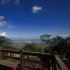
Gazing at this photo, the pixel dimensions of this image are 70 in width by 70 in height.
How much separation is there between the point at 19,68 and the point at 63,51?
1287 cm

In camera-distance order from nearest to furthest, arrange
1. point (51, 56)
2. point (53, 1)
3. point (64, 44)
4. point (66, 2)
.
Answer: point (51, 56) → point (53, 1) → point (66, 2) → point (64, 44)

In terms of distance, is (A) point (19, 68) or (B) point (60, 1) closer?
(A) point (19, 68)

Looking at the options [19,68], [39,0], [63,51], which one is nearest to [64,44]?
[63,51]

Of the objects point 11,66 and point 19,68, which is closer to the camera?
point 11,66

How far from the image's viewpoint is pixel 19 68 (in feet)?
12.7

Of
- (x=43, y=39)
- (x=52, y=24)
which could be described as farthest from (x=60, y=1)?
(x=52, y=24)

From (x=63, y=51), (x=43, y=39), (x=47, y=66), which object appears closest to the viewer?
(x=47, y=66)

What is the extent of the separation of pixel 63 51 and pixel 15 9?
10195 millimetres

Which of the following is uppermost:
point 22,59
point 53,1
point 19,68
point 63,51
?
point 53,1

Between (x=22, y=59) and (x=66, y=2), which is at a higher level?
(x=66, y=2)

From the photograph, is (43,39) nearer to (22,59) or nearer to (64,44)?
(64,44)

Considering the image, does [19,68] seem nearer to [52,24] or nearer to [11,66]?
[11,66]

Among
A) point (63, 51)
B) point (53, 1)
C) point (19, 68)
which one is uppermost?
point (53, 1)

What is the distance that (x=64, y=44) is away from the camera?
55.3 feet
